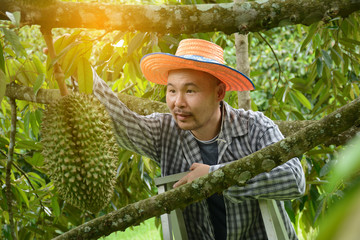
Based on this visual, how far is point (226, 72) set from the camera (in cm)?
144

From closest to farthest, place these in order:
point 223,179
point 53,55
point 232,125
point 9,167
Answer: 1. point 223,179
2. point 53,55
3. point 9,167
4. point 232,125

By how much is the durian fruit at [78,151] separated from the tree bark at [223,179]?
0.35 meters

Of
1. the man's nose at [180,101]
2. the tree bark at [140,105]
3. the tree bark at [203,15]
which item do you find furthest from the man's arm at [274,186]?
the tree bark at [203,15]

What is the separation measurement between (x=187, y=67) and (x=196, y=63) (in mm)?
45

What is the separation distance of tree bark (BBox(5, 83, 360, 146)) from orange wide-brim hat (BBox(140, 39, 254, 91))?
5.1 inches

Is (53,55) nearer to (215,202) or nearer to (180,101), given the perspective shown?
(180,101)

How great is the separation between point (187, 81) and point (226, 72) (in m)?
0.15

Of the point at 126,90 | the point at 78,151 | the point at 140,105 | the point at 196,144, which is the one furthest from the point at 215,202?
the point at 126,90

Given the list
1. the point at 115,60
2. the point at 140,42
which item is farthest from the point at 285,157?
the point at 115,60

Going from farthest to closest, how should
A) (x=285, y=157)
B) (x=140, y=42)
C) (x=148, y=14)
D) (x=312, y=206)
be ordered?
(x=312, y=206), (x=140, y=42), (x=148, y=14), (x=285, y=157)

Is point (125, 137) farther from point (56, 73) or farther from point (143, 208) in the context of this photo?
point (143, 208)

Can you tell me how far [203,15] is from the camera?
1.01 meters

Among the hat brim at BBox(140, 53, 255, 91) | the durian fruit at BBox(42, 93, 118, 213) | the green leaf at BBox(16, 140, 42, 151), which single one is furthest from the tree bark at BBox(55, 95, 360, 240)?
the green leaf at BBox(16, 140, 42, 151)

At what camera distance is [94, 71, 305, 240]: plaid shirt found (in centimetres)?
139
